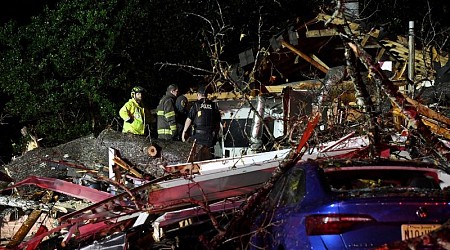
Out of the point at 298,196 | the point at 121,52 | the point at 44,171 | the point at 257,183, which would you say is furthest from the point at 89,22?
the point at 298,196

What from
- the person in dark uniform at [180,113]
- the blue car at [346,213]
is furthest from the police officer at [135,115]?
the blue car at [346,213]

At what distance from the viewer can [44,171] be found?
10.8 metres

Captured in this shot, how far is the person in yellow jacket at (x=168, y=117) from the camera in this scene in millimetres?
11438

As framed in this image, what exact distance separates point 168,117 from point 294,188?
6.38 metres

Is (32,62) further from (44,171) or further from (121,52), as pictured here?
(44,171)

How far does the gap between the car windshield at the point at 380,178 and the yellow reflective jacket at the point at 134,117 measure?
6370mm

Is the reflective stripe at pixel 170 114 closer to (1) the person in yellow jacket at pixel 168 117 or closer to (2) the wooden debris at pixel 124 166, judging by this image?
(1) the person in yellow jacket at pixel 168 117

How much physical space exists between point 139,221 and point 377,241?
2.97 m

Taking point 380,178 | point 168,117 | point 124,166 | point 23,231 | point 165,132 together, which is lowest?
point 23,231

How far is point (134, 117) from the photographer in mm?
11539

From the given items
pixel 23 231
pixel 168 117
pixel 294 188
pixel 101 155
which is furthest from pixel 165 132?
pixel 294 188

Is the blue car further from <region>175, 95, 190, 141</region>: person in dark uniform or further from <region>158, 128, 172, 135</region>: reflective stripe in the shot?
<region>175, 95, 190, 141</region>: person in dark uniform

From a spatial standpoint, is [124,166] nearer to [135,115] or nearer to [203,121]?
[203,121]

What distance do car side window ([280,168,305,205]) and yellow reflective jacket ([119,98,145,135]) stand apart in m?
6.19
